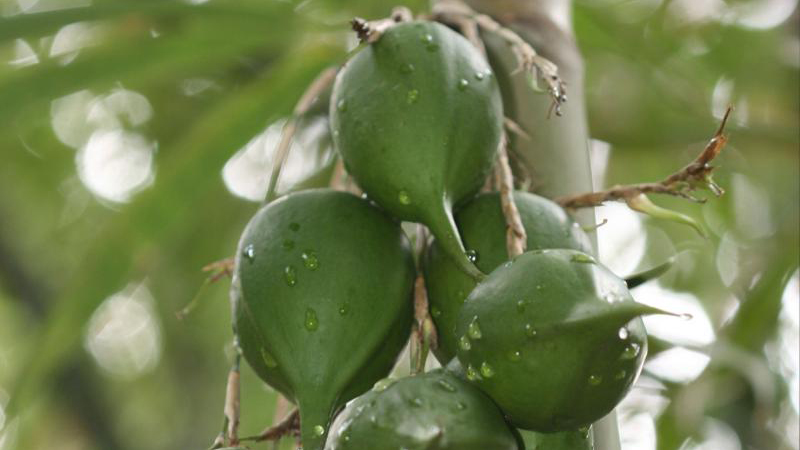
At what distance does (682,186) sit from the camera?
0.84 metres

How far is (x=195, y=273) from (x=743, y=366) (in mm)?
1210

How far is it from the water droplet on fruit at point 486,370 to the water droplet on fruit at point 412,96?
0.25 meters

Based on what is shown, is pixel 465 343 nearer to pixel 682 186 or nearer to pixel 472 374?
pixel 472 374

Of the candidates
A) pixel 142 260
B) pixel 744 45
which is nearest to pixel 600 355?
pixel 142 260

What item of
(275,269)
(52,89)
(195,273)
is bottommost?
(195,273)

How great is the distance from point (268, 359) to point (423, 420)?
204mm

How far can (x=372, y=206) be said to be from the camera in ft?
2.88

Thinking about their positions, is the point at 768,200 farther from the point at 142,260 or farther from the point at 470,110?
the point at 470,110

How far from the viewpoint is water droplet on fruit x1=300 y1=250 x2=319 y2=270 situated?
800 mm

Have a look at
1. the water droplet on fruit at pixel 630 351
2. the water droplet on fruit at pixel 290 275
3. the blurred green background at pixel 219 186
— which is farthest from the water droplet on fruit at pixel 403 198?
the blurred green background at pixel 219 186

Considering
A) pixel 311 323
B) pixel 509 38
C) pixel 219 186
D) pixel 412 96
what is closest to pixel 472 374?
pixel 311 323

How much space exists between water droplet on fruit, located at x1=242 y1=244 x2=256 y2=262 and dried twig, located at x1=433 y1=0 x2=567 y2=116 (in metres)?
0.28

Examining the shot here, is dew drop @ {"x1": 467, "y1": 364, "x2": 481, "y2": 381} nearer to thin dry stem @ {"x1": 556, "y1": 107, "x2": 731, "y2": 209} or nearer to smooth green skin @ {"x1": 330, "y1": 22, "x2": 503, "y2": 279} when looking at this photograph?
smooth green skin @ {"x1": 330, "y1": 22, "x2": 503, "y2": 279}

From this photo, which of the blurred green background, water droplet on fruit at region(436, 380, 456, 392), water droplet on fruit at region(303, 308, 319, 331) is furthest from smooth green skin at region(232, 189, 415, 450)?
the blurred green background
